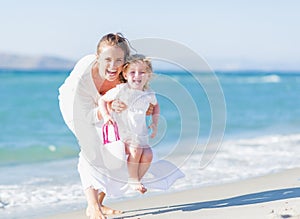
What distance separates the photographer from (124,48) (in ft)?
16.3

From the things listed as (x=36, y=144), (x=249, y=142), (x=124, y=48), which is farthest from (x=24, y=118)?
(x=124, y=48)

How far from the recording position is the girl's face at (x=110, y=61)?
4.95m

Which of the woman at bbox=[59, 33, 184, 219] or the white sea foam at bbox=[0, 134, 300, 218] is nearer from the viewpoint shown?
the woman at bbox=[59, 33, 184, 219]

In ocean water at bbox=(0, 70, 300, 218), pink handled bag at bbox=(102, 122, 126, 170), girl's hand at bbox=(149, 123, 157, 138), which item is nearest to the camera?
pink handled bag at bbox=(102, 122, 126, 170)

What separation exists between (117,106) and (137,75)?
0.29 m

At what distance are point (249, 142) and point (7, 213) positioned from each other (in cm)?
671

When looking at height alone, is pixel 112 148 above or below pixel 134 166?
above

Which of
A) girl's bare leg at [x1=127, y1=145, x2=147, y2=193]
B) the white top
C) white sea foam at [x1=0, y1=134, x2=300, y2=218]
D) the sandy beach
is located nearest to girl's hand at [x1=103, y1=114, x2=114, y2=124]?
the white top

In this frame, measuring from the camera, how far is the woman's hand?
484cm

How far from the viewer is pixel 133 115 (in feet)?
16.2

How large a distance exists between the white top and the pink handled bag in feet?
0.19

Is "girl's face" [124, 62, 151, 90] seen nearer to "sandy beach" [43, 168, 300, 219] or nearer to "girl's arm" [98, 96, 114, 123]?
"girl's arm" [98, 96, 114, 123]

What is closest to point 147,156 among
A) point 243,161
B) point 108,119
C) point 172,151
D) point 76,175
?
point 108,119

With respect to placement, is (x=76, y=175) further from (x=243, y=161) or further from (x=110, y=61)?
(x=110, y=61)
